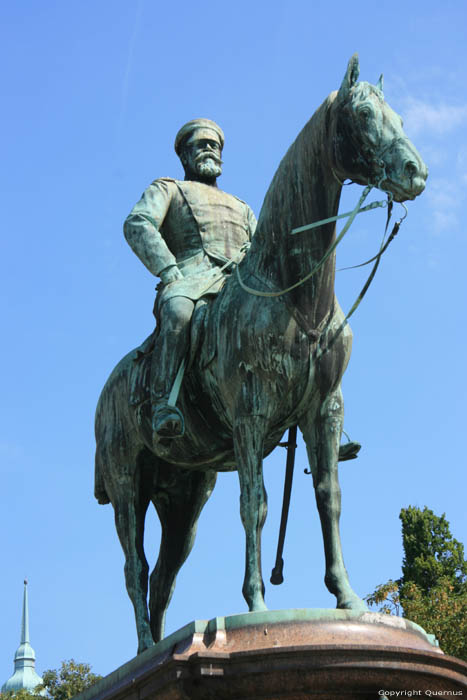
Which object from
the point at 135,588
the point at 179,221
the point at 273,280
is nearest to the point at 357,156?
the point at 273,280

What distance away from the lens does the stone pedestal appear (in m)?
7.92

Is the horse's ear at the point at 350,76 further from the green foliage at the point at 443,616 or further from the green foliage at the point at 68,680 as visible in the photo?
the green foliage at the point at 68,680

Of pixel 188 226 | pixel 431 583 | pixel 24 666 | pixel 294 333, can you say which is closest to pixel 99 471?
pixel 188 226

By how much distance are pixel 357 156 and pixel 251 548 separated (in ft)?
9.64

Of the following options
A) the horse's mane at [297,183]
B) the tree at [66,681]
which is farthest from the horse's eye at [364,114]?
the tree at [66,681]

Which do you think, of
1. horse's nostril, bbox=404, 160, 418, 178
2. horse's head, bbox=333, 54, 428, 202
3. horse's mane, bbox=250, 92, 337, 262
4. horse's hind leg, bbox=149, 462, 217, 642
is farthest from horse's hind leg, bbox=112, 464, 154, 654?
horse's nostril, bbox=404, 160, 418, 178

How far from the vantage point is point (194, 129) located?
11.4 m

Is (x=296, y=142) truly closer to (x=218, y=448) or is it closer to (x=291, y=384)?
(x=291, y=384)

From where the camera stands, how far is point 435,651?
27.1 ft

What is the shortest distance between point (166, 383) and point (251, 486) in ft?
3.89

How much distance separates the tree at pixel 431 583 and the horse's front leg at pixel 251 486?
17059 mm

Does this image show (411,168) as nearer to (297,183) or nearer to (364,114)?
(364,114)

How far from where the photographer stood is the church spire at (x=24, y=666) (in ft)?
212

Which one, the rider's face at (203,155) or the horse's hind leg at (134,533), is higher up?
the rider's face at (203,155)
